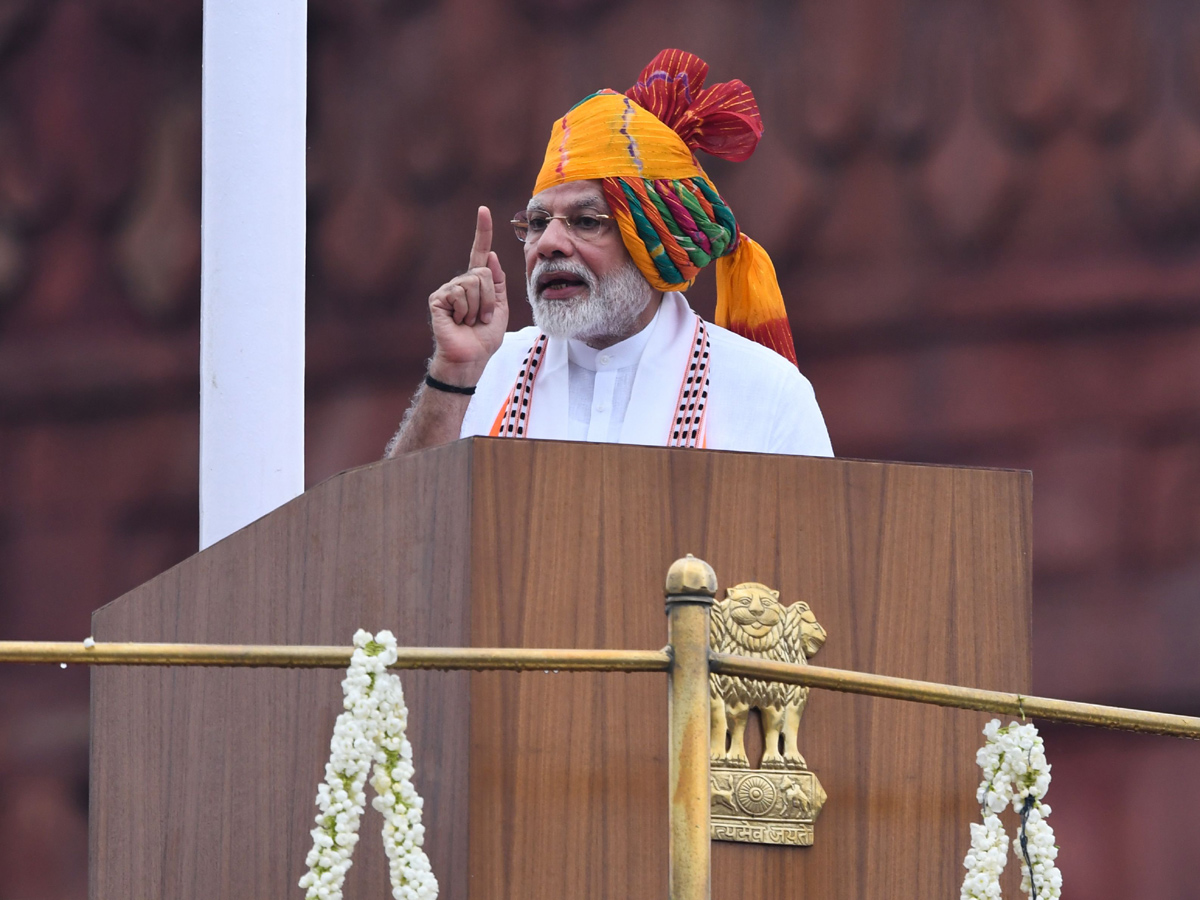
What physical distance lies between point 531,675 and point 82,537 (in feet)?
13.0

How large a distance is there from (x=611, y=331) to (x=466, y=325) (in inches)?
9.4

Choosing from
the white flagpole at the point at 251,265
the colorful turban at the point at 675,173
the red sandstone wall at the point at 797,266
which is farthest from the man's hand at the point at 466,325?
the red sandstone wall at the point at 797,266

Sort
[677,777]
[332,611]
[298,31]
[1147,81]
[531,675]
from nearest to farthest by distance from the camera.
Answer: [677,777]
[531,675]
[332,611]
[298,31]
[1147,81]

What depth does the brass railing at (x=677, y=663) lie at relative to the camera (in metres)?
1.81

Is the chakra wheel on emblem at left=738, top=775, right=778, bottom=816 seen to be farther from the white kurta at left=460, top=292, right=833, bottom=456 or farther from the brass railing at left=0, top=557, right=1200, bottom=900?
the white kurta at left=460, top=292, right=833, bottom=456

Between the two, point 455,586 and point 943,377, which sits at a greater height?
point 943,377

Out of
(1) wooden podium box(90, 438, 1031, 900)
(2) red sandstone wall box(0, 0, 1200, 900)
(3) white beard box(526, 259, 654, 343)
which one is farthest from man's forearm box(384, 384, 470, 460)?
(2) red sandstone wall box(0, 0, 1200, 900)

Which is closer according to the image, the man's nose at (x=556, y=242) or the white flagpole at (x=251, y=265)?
the man's nose at (x=556, y=242)

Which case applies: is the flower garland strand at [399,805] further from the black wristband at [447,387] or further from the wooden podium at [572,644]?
the black wristband at [447,387]

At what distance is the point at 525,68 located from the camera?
5371 millimetres

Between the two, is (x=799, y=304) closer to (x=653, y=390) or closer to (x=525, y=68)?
(x=525, y=68)

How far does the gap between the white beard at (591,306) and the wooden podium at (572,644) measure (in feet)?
2.90

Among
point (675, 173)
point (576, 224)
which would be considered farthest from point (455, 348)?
point (675, 173)

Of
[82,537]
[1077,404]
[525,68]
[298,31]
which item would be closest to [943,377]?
[1077,404]
